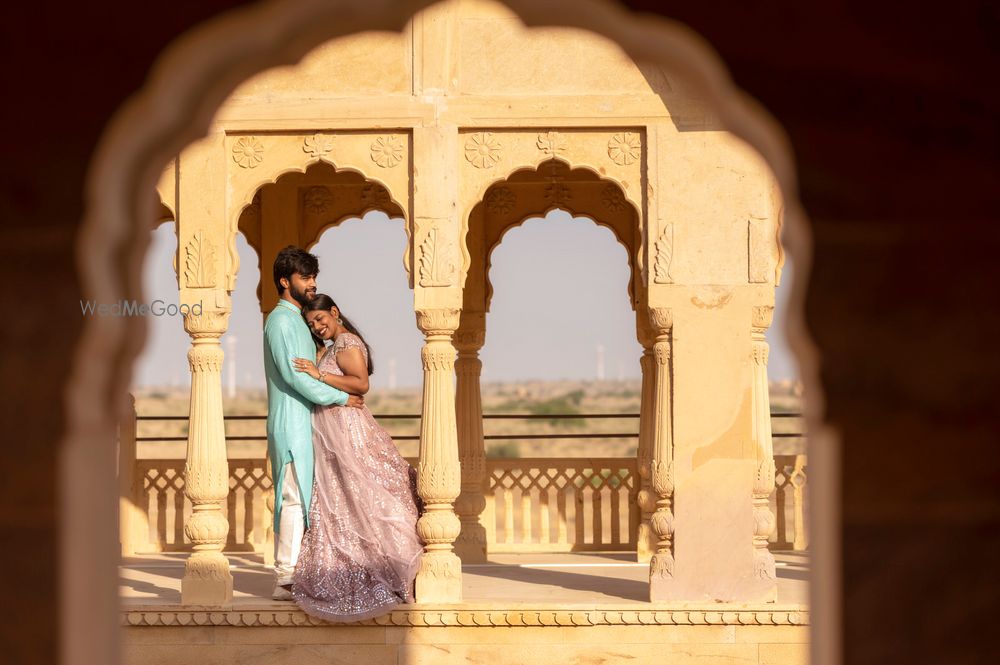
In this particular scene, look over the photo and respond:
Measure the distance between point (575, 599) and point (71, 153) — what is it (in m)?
7.68

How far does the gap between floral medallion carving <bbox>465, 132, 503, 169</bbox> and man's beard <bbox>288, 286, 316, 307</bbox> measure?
136cm

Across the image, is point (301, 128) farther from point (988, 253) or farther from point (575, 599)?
point (988, 253)

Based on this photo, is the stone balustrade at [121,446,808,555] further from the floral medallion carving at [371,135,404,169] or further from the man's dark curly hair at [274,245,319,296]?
the floral medallion carving at [371,135,404,169]

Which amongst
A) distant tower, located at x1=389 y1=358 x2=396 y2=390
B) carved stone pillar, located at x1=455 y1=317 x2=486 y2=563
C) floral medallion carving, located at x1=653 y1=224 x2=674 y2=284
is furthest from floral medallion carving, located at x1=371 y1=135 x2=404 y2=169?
distant tower, located at x1=389 y1=358 x2=396 y2=390

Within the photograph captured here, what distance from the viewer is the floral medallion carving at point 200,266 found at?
9656 millimetres

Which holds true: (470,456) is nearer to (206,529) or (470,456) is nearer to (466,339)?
(466,339)

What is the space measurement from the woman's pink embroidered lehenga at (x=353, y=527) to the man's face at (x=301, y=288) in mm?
341

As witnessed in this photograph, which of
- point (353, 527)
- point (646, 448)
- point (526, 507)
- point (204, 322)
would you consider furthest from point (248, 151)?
point (526, 507)

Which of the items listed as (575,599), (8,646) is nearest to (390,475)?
(575,599)

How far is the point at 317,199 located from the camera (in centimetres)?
1315

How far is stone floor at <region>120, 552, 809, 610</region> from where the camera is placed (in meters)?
9.89

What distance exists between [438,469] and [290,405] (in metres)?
1.03

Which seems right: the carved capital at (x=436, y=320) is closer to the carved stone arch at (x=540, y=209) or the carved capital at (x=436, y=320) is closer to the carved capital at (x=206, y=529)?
the carved capital at (x=206, y=529)

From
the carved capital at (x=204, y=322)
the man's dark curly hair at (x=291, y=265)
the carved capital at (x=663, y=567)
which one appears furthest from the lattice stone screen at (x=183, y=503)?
the carved capital at (x=663, y=567)
